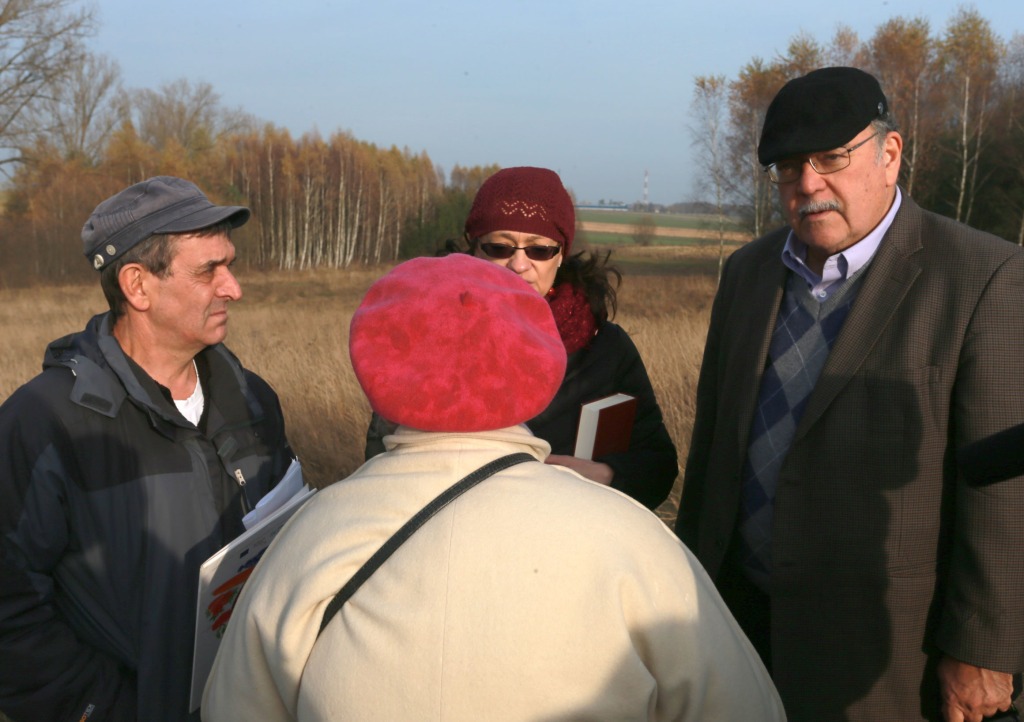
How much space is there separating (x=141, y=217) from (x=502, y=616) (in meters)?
1.72

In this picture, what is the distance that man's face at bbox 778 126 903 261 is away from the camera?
234 centimetres

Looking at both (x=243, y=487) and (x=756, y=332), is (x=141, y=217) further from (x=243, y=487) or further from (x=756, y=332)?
(x=756, y=332)

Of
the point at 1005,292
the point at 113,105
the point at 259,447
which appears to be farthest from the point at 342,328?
the point at 113,105

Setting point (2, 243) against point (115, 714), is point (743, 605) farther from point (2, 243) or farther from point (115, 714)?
point (2, 243)

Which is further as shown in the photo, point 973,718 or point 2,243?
point 2,243

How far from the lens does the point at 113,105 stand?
4894cm

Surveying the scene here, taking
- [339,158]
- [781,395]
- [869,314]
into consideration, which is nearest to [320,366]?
[781,395]

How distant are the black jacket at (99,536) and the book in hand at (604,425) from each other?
99 cm

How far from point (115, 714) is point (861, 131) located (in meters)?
2.39

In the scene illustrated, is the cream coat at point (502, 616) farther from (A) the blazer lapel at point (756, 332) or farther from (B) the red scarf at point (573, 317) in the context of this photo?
(B) the red scarf at point (573, 317)

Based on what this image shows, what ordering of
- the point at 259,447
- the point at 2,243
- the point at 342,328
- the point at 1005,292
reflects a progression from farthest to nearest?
the point at 2,243, the point at 342,328, the point at 259,447, the point at 1005,292

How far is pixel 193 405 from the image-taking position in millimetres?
2574

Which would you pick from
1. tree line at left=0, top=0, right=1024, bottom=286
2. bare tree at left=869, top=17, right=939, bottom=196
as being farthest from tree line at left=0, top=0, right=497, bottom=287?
bare tree at left=869, top=17, right=939, bottom=196

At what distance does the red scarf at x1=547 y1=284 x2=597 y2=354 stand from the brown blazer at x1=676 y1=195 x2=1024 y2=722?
0.72 meters
